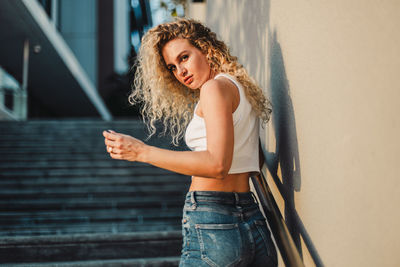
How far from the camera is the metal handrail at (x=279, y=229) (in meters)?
1.51

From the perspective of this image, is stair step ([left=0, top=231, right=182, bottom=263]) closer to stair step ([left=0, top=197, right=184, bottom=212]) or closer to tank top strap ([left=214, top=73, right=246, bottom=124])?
stair step ([left=0, top=197, right=184, bottom=212])

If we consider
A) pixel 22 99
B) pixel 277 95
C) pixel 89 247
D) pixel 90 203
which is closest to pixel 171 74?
pixel 277 95

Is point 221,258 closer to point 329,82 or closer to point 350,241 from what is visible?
point 350,241

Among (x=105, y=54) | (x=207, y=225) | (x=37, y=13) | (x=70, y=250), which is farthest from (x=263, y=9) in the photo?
(x=105, y=54)

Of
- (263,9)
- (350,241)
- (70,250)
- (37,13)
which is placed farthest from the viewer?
(37,13)

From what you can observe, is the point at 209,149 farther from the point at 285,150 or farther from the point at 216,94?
the point at 285,150

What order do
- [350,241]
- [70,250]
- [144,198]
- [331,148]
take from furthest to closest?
[144,198]
[70,250]
[331,148]
[350,241]

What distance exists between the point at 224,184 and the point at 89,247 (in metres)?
1.96

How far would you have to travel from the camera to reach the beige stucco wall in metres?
1.01

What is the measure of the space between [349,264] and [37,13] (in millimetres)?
10350

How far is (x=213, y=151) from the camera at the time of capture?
1.34 meters

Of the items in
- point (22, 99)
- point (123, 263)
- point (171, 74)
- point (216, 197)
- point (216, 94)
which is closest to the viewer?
point (216, 94)

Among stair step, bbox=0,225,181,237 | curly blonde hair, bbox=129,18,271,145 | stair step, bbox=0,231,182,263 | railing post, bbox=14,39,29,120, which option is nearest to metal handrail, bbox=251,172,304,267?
curly blonde hair, bbox=129,18,271,145

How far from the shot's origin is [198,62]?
1745 millimetres
